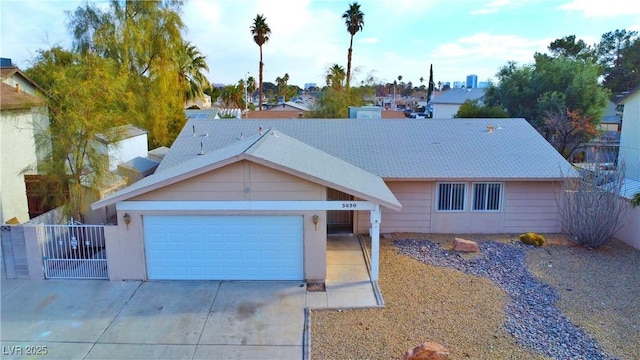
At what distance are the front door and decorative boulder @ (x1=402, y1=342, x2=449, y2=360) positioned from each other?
863 cm

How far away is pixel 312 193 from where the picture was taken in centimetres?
1099

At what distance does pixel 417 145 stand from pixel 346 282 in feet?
25.7

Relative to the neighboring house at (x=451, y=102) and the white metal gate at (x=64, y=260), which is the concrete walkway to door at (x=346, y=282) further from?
the neighboring house at (x=451, y=102)

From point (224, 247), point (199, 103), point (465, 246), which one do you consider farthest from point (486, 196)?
point (199, 103)

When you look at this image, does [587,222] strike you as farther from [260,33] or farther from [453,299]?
[260,33]

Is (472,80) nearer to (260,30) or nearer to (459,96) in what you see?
(459,96)

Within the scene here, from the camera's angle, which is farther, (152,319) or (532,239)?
(532,239)

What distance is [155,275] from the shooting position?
1148 centimetres

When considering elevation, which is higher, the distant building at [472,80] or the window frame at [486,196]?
the distant building at [472,80]

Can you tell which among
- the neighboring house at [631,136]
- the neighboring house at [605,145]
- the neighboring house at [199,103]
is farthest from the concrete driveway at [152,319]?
the neighboring house at [199,103]

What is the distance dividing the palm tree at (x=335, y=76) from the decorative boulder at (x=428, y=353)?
99.6 ft

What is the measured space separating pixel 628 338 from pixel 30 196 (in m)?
17.8

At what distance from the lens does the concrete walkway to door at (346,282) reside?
10.2 m

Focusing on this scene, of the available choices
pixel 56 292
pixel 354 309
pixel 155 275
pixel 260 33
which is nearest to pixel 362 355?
pixel 354 309
